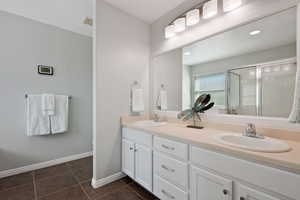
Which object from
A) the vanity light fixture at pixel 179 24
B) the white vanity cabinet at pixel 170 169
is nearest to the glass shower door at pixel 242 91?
the white vanity cabinet at pixel 170 169

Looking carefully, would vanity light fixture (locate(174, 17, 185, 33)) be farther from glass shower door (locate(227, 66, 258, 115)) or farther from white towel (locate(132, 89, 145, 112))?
white towel (locate(132, 89, 145, 112))

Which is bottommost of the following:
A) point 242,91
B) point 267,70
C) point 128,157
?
point 128,157

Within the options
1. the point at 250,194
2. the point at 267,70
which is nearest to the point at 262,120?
the point at 267,70

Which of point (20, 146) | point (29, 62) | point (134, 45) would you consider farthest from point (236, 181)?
point (29, 62)

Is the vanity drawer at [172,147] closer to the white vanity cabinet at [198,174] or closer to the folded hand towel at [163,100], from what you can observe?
the white vanity cabinet at [198,174]

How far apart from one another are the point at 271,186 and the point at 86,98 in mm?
2836

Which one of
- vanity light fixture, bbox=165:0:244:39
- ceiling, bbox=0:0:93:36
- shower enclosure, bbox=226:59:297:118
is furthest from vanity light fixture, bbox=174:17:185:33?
ceiling, bbox=0:0:93:36

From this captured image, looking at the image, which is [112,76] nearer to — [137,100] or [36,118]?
[137,100]

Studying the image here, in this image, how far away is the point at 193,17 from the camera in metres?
1.61

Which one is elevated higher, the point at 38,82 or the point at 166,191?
the point at 38,82

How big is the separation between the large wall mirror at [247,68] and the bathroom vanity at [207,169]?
36 centimetres

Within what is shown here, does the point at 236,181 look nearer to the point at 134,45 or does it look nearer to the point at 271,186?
the point at 271,186

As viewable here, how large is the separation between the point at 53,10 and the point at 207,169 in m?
2.79

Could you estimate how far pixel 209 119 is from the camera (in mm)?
1560
